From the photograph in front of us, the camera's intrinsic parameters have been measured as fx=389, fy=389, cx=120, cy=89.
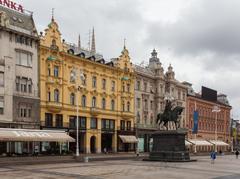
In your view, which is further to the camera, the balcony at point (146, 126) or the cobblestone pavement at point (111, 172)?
the balcony at point (146, 126)

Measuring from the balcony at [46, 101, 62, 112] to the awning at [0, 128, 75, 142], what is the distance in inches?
188

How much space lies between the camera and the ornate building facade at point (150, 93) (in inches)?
3406

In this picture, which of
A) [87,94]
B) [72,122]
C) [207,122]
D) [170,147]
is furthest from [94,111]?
[207,122]

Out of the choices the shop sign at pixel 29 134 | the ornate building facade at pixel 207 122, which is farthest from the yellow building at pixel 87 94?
the ornate building facade at pixel 207 122

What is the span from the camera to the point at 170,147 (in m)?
52.1

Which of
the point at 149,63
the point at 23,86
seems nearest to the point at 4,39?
the point at 23,86

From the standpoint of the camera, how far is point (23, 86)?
59688 millimetres

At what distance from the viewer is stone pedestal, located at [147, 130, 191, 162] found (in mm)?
51312

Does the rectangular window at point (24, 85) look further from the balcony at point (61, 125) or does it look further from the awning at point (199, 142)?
the awning at point (199, 142)

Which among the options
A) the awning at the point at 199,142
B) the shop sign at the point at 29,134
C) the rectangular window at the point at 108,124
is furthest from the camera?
the awning at the point at 199,142

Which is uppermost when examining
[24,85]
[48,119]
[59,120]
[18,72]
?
[18,72]

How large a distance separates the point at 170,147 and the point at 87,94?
25024 millimetres

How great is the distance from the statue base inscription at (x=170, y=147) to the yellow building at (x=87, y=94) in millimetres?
14076

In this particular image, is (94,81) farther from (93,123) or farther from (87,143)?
(87,143)
